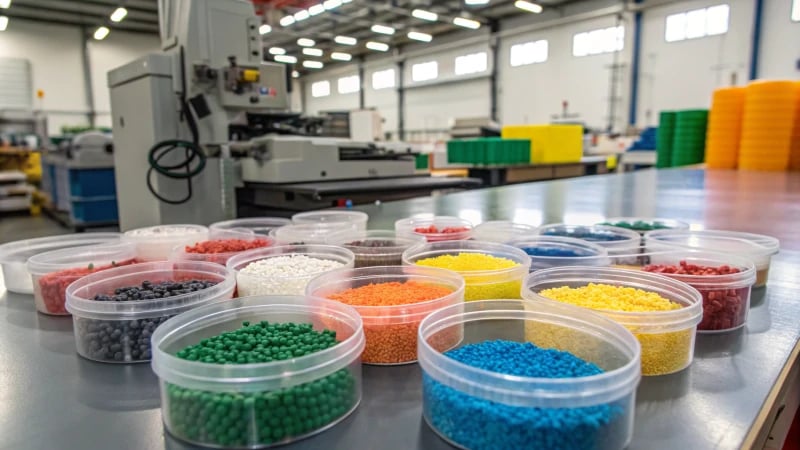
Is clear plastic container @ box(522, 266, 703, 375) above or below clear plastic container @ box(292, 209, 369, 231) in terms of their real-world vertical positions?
below

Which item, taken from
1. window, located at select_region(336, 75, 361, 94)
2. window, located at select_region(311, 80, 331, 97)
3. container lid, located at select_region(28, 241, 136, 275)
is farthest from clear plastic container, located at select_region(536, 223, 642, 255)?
window, located at select_region(311, 80, 331, 97)

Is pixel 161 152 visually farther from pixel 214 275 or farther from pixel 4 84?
pixel 4 84

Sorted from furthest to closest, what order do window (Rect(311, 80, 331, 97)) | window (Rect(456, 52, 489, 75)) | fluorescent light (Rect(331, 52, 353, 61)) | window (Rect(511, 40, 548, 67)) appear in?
window (Rect(311, 80, 331, 97)) < fluorescent light (Rect(331, 52, 353, 61)) < window (Rect(456, 52, 489, 75)) < window (Rect(511, 40, 548, 67))

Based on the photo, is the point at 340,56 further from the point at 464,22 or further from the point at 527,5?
the point at 527,5

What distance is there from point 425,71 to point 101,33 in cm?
731

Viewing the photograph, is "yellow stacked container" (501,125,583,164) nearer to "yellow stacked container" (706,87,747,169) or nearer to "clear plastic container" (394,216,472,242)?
"yellow stacked container" (706,87,747,169)

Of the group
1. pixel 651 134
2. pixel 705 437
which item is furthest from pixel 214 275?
pixel 651 134

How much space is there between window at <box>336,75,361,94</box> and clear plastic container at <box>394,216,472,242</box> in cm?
1320

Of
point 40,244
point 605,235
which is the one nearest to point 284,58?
point 40,244

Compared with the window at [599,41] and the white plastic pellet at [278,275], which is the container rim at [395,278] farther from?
the window at [599,41]

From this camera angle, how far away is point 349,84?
46.7 ft

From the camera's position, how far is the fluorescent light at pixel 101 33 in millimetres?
10242

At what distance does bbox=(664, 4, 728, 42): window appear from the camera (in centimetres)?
754

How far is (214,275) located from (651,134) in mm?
6430
